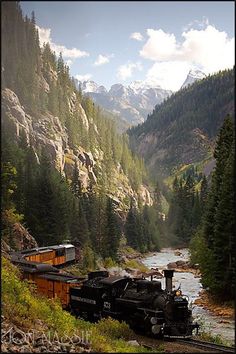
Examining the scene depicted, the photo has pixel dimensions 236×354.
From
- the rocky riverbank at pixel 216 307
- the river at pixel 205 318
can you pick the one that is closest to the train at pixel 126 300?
the river at pixel 205 318

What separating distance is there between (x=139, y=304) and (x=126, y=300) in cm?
91

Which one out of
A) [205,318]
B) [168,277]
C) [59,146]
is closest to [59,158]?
[59,146]

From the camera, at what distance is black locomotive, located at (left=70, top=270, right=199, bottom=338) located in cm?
2098

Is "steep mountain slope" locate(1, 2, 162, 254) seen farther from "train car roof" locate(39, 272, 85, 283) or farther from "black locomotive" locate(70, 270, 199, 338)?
"black locomotive" locate(70, 270, 199, 338)

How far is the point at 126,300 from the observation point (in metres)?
Result: 22.2

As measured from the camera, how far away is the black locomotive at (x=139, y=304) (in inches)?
826

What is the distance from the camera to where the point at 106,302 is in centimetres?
2352

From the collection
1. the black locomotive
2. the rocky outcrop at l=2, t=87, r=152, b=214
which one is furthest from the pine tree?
the black locomotive

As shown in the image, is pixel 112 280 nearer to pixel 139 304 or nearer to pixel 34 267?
pixel 139 304

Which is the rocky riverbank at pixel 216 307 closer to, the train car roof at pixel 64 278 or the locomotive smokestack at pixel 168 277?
the train car roof at pixel 64 278

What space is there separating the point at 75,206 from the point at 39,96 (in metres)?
72.0

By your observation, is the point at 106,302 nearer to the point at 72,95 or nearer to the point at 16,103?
the point at 16,103

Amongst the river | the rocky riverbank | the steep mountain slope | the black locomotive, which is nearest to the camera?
the black locomotive

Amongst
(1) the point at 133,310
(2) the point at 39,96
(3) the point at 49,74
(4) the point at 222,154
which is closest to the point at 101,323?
(1) the point at 133,310
